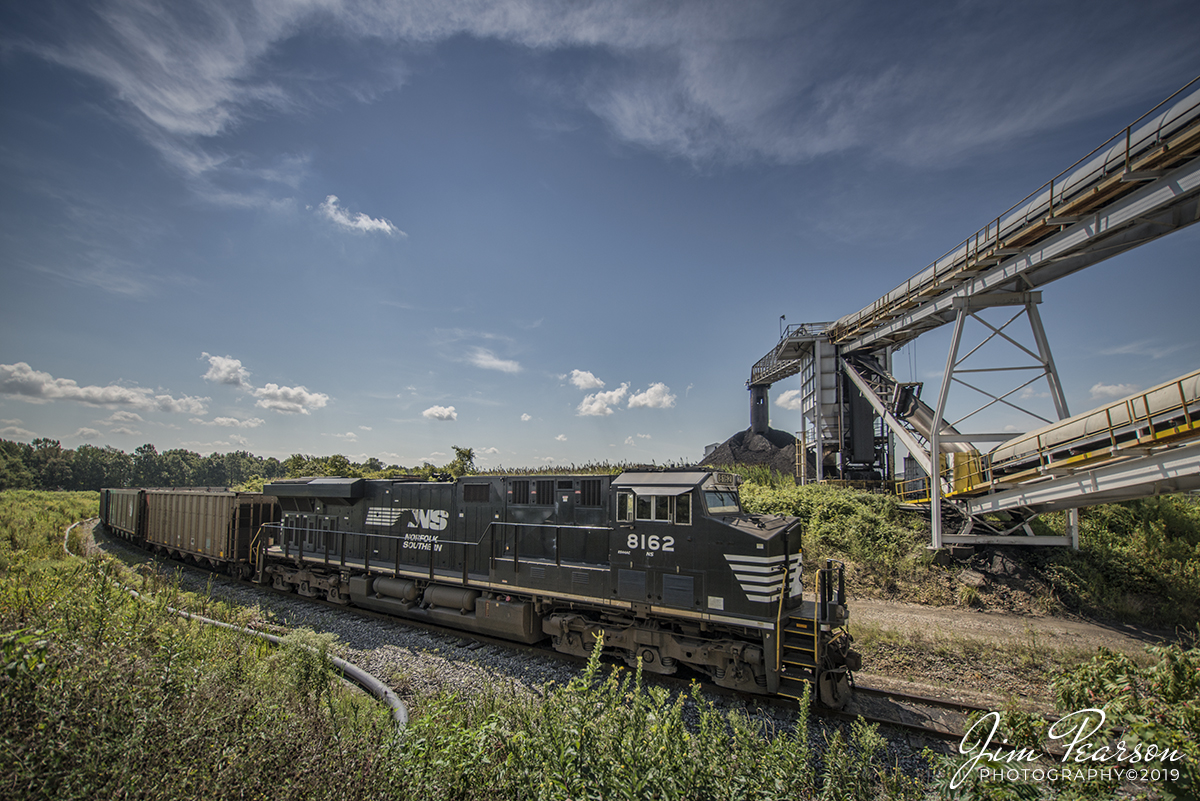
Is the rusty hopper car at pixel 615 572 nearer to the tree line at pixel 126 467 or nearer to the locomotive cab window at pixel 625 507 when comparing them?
the locomotive cab window at pixel 625 507

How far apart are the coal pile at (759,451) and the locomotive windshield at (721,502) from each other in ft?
63.1

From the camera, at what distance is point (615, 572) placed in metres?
8.47

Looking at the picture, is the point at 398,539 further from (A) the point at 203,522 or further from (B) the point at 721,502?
(A) the point at 203,522

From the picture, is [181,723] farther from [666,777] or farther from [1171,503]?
[1171,503]

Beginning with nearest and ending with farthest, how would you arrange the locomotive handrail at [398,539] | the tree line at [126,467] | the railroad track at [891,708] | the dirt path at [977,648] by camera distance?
the railroad track at [891,708] < the dirt path at [977,648] < the locomotive handrail at [398,539] < the tree line at [126,467]

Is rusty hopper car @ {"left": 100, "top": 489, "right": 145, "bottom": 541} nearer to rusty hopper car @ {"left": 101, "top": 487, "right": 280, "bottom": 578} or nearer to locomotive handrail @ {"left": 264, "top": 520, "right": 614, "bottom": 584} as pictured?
rusty hopper car @ {"left": 101, "top": 487, "right": 280, "bottom": 578}

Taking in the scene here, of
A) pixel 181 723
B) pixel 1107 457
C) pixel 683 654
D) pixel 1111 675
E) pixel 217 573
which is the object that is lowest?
pixel 217 573

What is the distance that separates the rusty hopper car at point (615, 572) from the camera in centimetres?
732

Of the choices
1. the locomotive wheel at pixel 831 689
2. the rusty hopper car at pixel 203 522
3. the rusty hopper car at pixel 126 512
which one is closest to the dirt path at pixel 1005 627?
the locomotive wheel at pixel 831 689

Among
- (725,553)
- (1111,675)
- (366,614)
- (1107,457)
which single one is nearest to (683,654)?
(725,553)

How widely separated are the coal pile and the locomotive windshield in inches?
757

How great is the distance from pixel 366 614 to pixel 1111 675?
13.1 metres

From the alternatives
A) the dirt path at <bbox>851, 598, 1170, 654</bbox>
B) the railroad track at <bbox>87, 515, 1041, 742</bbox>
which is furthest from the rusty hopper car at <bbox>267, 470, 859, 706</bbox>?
the dirt path at <bbox>851, 598, 1170, 654</bbox>

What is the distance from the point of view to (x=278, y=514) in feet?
55.7
